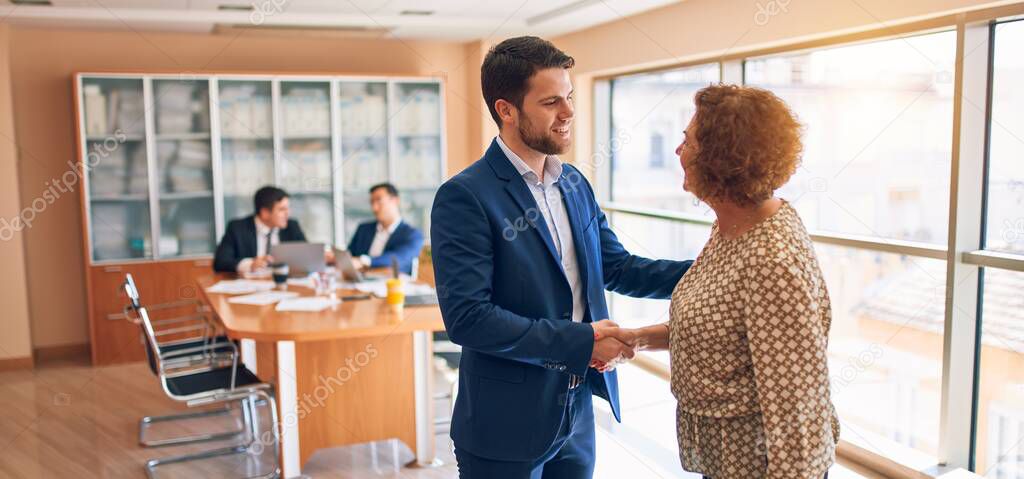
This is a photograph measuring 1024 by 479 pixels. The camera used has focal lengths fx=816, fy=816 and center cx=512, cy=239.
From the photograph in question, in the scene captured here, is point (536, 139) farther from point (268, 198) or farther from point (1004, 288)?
point (268, 198)

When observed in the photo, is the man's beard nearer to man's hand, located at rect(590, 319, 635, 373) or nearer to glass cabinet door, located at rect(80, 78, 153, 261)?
man's hand, located at rect(590, 319, 635, 373)

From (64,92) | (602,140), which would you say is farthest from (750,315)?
(64,92)

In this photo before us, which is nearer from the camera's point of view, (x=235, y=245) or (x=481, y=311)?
(x=481, y=311)

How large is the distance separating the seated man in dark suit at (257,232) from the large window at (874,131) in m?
3.03

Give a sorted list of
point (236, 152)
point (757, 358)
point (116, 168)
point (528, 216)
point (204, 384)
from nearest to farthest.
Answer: point (757, 358) < point (528, 216) < point (204, 384) < point (116, 168) < point (236, 152)

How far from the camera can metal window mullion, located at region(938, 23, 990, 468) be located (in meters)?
3.22

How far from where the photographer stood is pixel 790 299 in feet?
4.64

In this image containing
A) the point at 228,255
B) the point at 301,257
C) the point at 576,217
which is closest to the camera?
the point at 576,217

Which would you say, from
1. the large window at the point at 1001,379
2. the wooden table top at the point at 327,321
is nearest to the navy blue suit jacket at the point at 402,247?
the wooden table top at the point at 327,321

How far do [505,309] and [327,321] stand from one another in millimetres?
1990

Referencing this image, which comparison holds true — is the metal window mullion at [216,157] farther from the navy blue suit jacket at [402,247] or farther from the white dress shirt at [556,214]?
the white dress shirt at [556,214]

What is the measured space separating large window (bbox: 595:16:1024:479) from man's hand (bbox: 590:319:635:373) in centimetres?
76

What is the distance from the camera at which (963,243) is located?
331 centimetres

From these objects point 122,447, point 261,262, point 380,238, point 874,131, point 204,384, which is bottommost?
point 122,447
